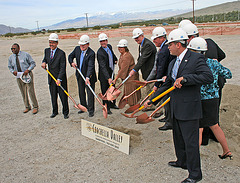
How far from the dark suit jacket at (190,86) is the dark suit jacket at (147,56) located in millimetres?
2410

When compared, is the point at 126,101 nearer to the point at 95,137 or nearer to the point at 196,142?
the point at 95,137

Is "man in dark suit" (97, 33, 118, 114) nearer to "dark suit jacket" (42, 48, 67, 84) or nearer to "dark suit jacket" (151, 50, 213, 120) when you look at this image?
"dark suit jacket" (42, 48, 67, 84)

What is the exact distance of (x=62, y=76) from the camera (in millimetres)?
5582

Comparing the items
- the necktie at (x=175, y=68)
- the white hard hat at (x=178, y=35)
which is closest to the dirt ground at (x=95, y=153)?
the necktie at (x=175, y=68)

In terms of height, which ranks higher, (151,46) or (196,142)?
(151,46)

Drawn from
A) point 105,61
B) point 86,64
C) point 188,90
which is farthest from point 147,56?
point 188,90

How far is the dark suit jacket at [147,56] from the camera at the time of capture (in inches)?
203

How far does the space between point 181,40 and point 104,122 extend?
3.23 meters

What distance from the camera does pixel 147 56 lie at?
5.18 meters

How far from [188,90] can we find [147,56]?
258cm

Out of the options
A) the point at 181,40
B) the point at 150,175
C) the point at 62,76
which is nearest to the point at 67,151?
the point at 150,175

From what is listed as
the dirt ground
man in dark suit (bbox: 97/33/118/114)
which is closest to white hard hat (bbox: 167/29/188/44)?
the dirt ground

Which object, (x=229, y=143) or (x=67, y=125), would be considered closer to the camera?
(x=229, y=143)

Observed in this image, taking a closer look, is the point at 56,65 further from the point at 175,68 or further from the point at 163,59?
the point at 175,68
